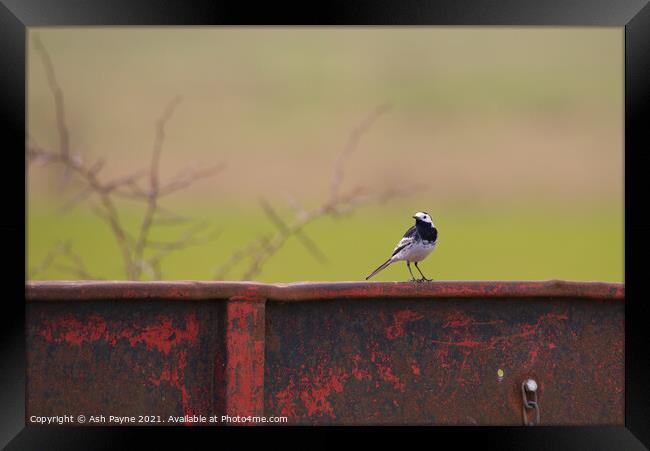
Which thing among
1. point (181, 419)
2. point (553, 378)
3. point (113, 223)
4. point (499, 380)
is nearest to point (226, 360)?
point (181, 419)

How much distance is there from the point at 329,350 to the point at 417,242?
6.83 ft

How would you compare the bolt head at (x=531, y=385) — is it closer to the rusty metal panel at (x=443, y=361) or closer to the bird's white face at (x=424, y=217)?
the rusty metal panel at (x=443, y=361)

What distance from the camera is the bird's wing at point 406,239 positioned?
5152mm

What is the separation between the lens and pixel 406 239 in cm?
520

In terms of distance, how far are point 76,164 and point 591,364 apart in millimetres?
3815

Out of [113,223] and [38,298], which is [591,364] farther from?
[113,223]

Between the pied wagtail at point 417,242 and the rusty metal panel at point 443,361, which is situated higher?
the pied wagtail at point 417,242

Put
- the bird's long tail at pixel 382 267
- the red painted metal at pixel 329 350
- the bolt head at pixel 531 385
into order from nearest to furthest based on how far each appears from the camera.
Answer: the red painted metal at pixel 329 350, the bolt head at pixel 531 385, the bird's long tail at pixel 382 267

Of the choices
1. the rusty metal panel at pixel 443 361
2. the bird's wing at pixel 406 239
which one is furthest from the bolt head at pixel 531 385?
the bird's wing at pixel 406 239

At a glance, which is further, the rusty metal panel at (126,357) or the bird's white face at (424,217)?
the bird's white face at (424,217)

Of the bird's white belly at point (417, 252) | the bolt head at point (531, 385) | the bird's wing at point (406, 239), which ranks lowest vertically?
the bolt head at point (531, 385)

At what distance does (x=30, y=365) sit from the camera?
10.0 feet

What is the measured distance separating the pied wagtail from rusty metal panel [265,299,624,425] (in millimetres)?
1766

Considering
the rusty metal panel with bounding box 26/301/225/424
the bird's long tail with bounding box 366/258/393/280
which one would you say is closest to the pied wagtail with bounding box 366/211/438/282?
the bird's long tail with bounding box 366/258/393/280
